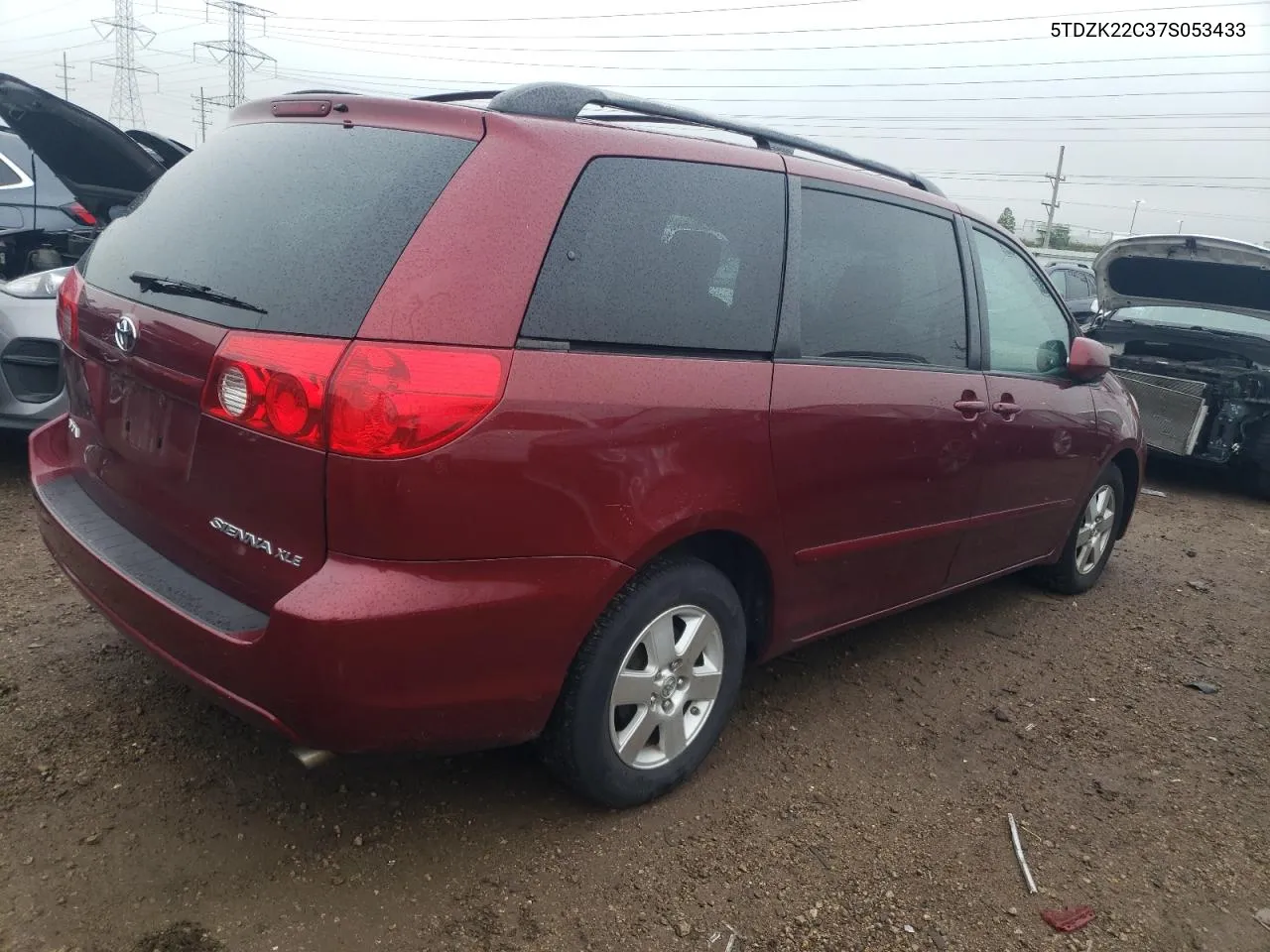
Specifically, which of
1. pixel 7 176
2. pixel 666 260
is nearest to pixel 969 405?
pixel 666 260

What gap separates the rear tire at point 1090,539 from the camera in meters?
4.60

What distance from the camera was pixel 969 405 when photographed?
10.9 ft

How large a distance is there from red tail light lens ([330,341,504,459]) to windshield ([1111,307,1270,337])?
292 inches

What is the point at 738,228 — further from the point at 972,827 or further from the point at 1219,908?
the point at 1219,908

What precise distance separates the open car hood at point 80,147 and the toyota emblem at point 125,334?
3545mm

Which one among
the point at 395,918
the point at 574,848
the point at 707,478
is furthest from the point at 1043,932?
the point at 395,918

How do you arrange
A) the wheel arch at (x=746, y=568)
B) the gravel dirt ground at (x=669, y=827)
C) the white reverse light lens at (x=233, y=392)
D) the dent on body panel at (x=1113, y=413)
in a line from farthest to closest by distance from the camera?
the dent on body panel at (x=1113, y=413) → the wheel arch at (x=746, y=568) → the gravel dirt ground at (x=669, y=827) → the white reverse light lens at (x=233, y=392)

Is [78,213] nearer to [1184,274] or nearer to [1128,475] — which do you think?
[1128,475]

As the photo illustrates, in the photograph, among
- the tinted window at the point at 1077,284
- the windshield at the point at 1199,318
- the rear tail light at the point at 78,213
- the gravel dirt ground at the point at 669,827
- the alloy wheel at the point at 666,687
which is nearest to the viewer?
the gravel dirt ground at the point at 669,827

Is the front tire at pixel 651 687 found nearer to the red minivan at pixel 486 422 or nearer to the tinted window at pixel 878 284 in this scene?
the red minivan at pixel 486 422

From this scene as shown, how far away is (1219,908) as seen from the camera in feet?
8.23

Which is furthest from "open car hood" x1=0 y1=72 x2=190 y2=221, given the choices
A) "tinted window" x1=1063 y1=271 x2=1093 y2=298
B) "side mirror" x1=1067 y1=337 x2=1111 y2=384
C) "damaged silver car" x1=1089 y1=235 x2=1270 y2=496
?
"tinted window" x1=1063 y1=271 x2=1093 y2=298

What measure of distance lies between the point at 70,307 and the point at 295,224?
91cm

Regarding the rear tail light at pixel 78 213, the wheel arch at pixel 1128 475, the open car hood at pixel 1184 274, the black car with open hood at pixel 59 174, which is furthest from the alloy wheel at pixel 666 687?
the open car hood at pixel 1184 274
